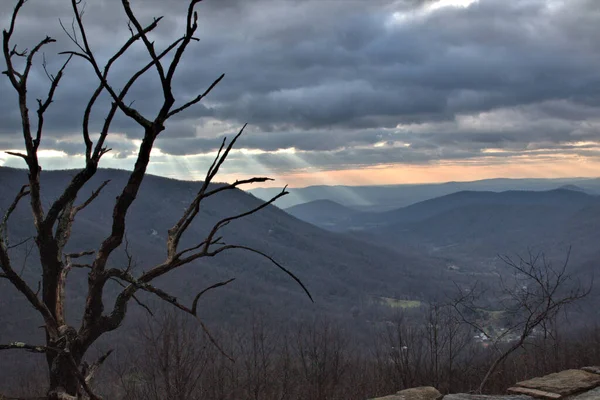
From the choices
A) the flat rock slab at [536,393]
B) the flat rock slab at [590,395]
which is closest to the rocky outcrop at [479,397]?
the flat rock slab at [536,393]

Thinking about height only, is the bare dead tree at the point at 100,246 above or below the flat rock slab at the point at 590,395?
above

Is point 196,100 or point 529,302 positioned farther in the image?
point 529,302

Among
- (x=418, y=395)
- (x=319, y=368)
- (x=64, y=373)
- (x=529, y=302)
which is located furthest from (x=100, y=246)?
(x=319, y=368)

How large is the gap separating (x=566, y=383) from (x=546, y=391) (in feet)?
1.53

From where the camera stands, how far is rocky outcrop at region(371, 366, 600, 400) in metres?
5.77

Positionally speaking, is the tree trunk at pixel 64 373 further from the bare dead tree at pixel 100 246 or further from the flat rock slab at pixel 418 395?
the flat rock slab at pixel 418 395

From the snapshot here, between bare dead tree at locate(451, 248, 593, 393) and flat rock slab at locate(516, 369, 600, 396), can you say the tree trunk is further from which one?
flat rock slab at locate(516, 369, 600, 396)

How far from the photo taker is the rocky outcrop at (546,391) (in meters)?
5.77

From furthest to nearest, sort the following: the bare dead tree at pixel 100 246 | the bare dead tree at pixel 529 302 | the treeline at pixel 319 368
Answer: the treeline at pixel 319 368, the bare dead tree at pixel 529 302, the bare dead tree at pixel 100 246

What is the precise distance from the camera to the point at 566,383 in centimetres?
619

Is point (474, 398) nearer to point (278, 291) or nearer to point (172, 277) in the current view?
point (172, 277)

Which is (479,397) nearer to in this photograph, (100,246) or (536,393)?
(536,393)

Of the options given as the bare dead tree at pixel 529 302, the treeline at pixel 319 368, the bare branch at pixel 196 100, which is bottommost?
the treeline at pixel 319 368

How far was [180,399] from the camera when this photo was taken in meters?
25.3
